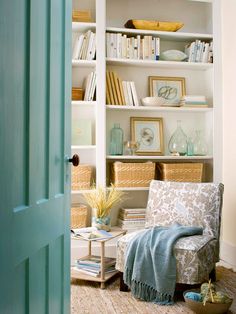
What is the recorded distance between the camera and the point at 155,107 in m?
4.02

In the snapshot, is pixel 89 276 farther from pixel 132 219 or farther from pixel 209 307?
pixel 209 307

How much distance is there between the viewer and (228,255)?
3.90m

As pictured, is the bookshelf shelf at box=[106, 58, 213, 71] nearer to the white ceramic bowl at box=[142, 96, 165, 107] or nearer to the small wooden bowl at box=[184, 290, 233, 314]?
the white ceramic bowl at box=[142, 96, 165, 107]

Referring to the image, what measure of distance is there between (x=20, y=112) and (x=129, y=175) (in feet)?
9.08

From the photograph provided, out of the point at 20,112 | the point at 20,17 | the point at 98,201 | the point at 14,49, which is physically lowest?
the point at 98,201

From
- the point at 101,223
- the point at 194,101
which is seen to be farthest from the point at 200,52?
the point at 101,223

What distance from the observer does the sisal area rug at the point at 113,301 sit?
2699 mm

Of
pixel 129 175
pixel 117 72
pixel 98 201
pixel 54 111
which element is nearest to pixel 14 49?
pixel 54 111

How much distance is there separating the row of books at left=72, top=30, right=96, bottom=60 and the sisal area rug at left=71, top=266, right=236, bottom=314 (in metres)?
2.07

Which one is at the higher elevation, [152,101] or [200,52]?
[200,52]

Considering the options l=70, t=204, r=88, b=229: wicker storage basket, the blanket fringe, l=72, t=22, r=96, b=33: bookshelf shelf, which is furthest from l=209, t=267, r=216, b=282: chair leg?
l=72, t=22, r=96, b=33: bookshelf shelf

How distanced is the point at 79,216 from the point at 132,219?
51cm

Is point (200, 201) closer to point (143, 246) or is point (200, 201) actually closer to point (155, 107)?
point (143, 246)

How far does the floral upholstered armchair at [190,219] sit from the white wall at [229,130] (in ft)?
1.97
